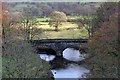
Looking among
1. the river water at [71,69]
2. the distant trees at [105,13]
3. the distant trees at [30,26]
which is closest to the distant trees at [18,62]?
the river water at [71,69]

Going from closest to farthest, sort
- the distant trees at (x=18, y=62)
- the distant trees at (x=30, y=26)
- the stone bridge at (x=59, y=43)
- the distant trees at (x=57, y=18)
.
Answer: the distant trees at (x=18, y=62) < the distant trees at (x=30, y=26) < the stone bridge at (x=59, y=43) < the distant trees at (x=57, y=18)

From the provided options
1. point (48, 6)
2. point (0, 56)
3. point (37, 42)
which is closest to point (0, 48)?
point (0, 56)

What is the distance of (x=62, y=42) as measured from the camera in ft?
65.2

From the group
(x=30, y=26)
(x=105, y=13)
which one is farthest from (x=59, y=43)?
(x=105, y=13)

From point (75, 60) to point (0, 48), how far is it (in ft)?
25.7

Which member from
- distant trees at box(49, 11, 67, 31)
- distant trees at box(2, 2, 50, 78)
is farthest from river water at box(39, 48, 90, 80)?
distant trees at box(2, 2, 50, 78)

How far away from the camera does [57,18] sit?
20375mm

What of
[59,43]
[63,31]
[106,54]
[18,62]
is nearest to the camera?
[106,54]

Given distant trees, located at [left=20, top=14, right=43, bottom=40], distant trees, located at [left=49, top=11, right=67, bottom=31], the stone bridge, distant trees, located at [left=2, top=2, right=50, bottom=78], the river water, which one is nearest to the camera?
distant trees, located at [left=2, top=2, right=50, bottom=78]

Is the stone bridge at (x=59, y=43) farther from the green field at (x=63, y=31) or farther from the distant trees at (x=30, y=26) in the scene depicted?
the distant trees at (x=30, y=26)

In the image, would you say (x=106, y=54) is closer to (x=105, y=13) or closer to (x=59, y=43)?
(x=105, y=13)

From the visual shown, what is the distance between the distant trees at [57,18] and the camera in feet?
66.4

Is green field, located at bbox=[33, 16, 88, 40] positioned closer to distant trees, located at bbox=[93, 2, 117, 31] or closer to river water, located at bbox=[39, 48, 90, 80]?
river water, located at bbox=[39, 48, 90, 80]

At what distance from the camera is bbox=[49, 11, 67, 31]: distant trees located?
20.2 meters
